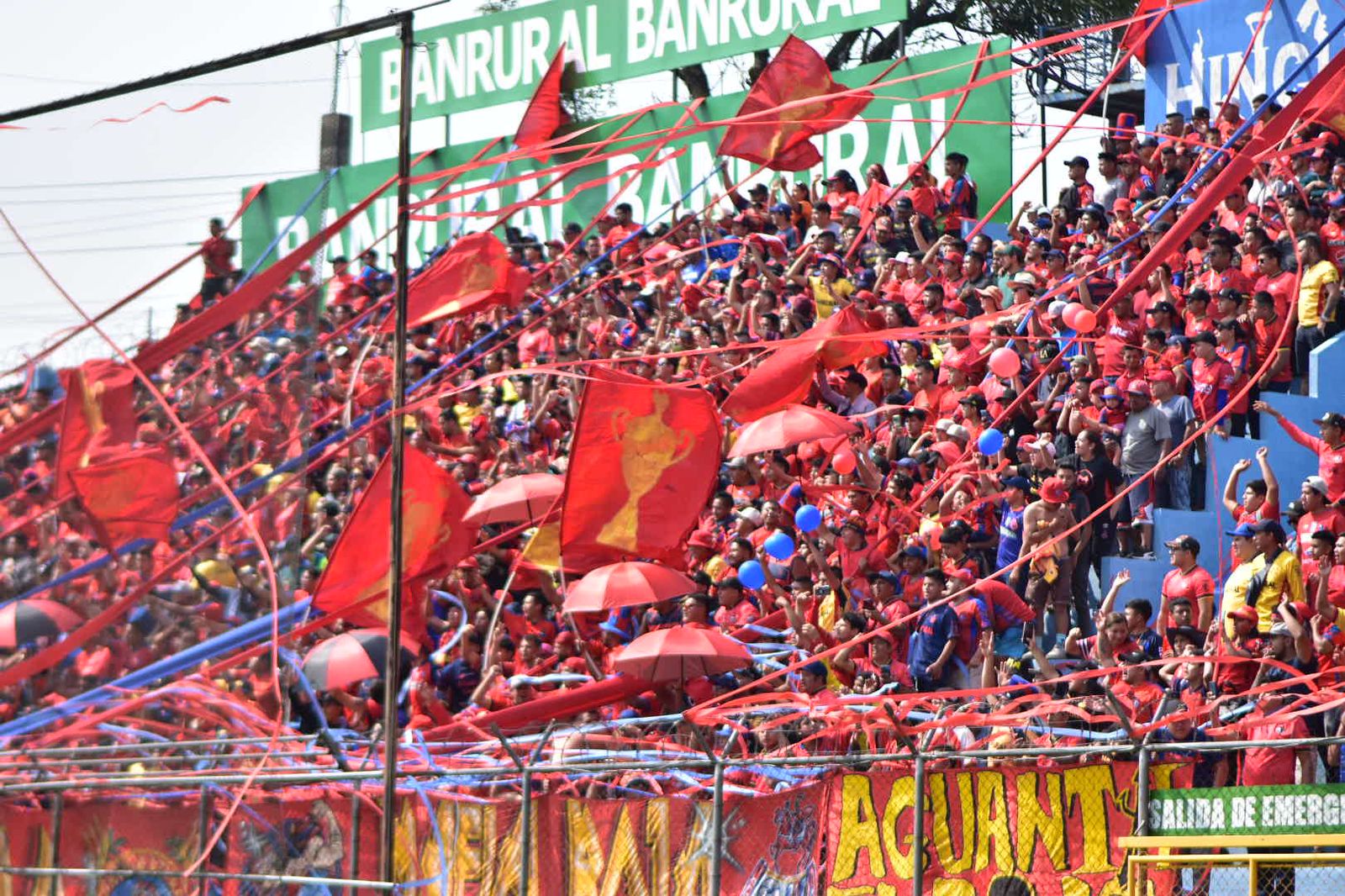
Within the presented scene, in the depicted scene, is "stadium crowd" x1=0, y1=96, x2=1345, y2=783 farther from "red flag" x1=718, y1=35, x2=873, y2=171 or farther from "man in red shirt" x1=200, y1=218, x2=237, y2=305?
"man in red shirt" x1=200, y1=218, x2=237, y2=305

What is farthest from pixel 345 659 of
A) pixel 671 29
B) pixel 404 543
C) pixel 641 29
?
pixel 641 29

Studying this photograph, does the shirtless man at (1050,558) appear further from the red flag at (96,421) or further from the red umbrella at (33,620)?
the red umbrella at (33,620)

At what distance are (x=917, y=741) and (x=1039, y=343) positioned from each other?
4.85m

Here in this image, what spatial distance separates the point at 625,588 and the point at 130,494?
7166 millimetres

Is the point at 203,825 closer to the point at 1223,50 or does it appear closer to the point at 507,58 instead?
the point at 1223,50

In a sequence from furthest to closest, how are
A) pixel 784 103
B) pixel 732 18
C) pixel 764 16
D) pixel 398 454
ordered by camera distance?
1. pixel 732 18
2. pixel 764 16
3. pixel 784 103
4. pixel 398 454

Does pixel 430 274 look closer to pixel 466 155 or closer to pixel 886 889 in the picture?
pixel 886 889

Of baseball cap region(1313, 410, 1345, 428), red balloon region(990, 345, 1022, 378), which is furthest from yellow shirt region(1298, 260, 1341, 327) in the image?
red balloon region(990, 345, 1022, 378)

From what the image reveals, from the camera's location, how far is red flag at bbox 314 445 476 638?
26.0 feet

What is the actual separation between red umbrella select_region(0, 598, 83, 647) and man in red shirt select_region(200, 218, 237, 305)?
89 cm

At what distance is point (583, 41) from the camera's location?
2366 centimetres

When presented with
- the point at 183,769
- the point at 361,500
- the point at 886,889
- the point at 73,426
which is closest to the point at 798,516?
the point at 886,889

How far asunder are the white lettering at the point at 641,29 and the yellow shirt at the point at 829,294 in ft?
23.0

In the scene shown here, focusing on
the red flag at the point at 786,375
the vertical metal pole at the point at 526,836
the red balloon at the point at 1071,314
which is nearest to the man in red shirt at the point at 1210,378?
the red balloon at the point at 1071,314
